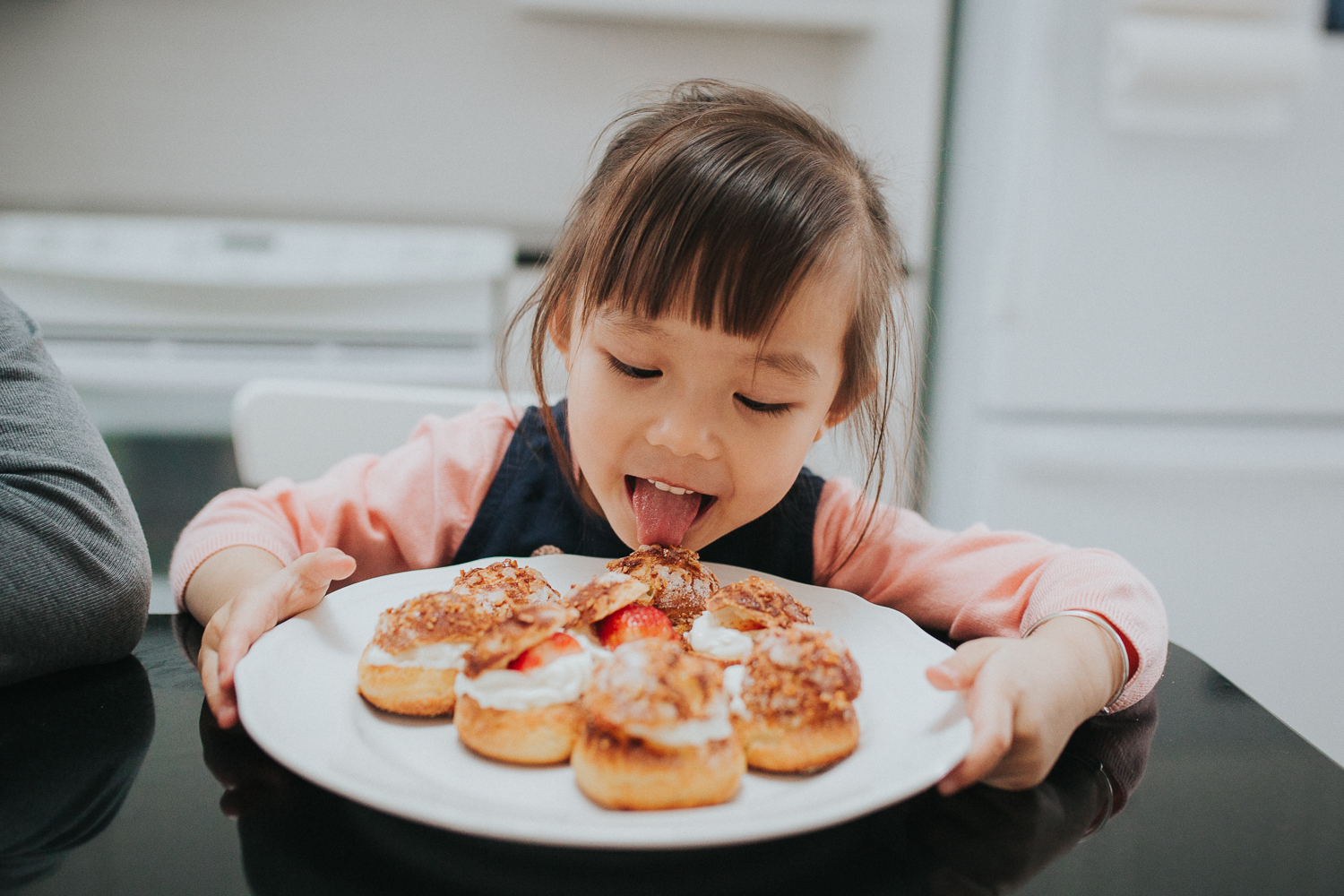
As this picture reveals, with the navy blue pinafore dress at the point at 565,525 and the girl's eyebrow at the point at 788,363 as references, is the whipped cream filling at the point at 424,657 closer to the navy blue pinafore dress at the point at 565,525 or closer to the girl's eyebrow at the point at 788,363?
the girl's eyebrow at the point at 788,363

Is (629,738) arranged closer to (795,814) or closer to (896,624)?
(795,814)

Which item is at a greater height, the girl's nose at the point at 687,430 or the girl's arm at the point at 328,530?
the girl's nose at the point at 687,430

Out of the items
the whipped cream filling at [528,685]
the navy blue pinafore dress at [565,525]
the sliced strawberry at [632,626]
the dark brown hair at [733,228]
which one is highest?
the dark brown hair at [733,228]

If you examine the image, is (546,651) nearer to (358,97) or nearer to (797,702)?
(797,702)

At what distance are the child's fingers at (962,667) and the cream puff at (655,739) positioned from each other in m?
0.13

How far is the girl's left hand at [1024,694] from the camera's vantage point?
19.8 inches

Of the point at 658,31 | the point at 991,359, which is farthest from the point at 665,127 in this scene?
the point at 658,31

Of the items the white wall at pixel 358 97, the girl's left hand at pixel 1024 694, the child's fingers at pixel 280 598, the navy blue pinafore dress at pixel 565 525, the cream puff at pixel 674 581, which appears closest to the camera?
the girl's left hand at pixel 1024 694

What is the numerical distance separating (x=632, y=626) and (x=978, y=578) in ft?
1.23

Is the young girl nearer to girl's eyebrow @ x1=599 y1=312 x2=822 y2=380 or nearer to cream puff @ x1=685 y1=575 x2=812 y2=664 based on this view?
girl's eyebrow @ x1=599 y1=312 x2=822 y2=380

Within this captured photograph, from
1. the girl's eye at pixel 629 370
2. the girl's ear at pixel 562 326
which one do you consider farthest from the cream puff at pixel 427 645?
the girl's ear at pixel 562 326

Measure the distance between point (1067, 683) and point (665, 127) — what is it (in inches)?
24.2

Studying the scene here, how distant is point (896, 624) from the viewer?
0.69 metres

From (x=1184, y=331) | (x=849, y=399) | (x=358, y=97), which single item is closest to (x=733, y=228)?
(x=849, y=399)
